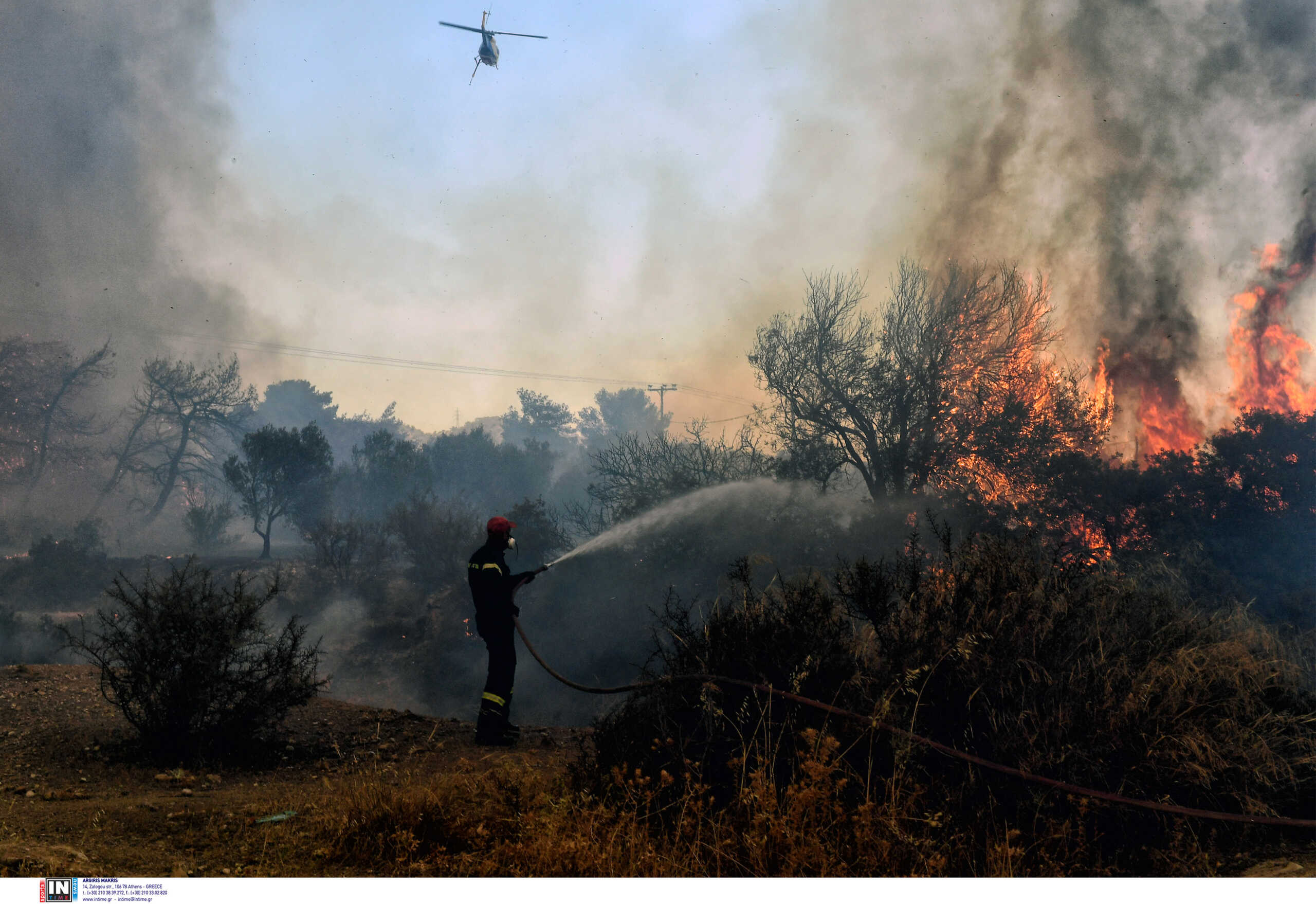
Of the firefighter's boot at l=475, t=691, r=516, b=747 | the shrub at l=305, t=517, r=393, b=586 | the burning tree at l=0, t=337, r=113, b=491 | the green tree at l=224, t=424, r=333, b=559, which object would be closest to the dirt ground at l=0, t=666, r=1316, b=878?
the firefighter's boot at l=475, t=691, r=516, b=747

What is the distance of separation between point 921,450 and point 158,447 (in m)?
53.3

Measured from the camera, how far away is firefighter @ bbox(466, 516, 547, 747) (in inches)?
295

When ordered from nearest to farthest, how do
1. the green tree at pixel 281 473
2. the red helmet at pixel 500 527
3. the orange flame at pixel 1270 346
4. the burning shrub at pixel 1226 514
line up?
the red helmet at pixel 500 527, the burning shrub at pixel 1226 514, the orange flame at pixel 1270 346, the green tree at pixel 281 473

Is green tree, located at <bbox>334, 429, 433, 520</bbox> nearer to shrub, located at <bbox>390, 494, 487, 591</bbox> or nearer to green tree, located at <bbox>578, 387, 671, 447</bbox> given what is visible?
shrub, located at <bbox>390, 494, 487, 591</bbox>

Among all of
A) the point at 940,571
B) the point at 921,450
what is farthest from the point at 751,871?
the point at 921,450

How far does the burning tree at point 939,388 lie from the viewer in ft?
67.2

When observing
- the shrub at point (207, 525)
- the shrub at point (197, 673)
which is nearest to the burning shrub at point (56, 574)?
the shrub at point (207, 525)

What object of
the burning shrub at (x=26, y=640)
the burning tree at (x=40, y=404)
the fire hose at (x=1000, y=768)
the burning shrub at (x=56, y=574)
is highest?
the burning tree at (x=40, y=404)

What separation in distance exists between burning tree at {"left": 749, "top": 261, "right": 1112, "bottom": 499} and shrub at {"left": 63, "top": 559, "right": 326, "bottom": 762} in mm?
18526

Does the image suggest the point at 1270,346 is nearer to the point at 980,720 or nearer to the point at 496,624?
the point at 980,720

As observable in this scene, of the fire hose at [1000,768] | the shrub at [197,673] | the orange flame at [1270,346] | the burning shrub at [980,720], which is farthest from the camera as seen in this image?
the orange flame at [1270,346]

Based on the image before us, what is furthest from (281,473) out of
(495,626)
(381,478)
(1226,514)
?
(1226,514)

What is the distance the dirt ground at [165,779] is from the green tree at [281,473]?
127 feet

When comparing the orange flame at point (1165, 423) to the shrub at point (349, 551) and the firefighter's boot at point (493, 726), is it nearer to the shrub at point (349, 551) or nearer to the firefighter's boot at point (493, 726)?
the firefighter's boot at point (493, 726)
